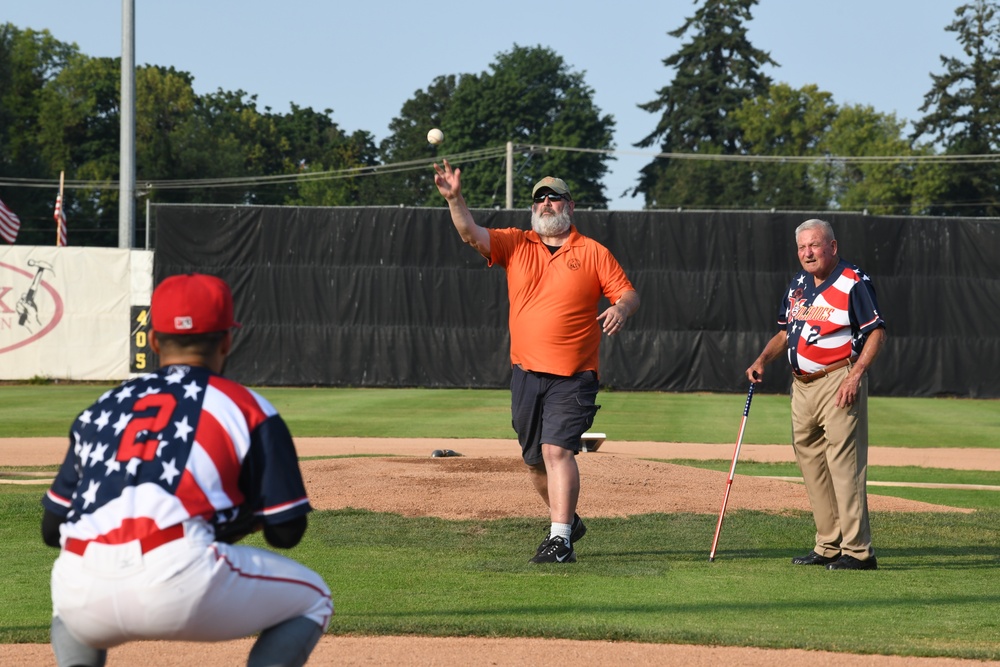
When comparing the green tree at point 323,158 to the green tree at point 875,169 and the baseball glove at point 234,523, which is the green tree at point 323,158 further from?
the baseball glove at point 234,523

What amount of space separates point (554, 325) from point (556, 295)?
0.53 feet

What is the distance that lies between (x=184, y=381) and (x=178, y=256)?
24.1m

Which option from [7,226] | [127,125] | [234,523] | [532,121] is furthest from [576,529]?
[532,121]

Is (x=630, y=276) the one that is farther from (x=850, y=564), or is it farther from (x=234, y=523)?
(x=234, y=523)

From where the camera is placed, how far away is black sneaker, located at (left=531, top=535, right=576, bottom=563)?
6668 mm

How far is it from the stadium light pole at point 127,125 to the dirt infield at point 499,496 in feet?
42.1

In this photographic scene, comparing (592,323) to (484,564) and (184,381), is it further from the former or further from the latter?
(184,381)

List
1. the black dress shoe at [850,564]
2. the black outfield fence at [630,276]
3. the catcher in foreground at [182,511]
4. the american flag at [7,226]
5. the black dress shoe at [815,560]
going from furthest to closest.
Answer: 1. the american flag at [7,226]
2. the black outfield fence at [630,276]
3. the black dress shoe at [815,560]
4. the black dress shoe at [850,564]
5. the catcher in foreground at [182,511]

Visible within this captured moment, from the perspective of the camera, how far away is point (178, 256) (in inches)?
1029

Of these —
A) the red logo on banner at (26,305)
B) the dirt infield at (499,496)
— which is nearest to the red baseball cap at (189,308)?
the dirt infield at (499,496)

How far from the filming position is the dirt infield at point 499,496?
483 cm

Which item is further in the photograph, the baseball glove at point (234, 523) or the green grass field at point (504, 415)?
the green grass field at point (504, 415)

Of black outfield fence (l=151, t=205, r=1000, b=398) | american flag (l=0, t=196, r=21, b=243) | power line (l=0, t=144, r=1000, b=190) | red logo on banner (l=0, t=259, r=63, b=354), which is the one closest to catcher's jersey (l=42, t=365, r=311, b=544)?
black outfield fence (l=151, t=205, r=1000, b=398)

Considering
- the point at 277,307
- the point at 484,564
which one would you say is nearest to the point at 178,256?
the point at 277,307
